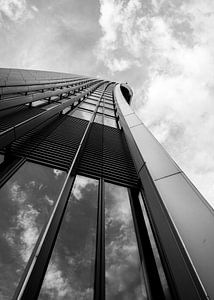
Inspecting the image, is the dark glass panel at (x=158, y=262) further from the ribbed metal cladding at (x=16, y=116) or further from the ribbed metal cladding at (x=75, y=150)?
the ribbed metal cladding at (x=16, y=116)

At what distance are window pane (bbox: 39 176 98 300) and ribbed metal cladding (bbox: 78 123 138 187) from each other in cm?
127

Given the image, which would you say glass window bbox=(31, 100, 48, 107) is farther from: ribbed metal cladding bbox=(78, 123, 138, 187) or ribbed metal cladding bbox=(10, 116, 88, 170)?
ribbed metal cladding bbox=(78, 123, 138, 187)

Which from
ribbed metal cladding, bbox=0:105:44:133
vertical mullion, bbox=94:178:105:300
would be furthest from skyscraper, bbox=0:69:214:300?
ribbed metal cladding, bbox=0:105:44:133

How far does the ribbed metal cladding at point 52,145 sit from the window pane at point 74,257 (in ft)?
4.67

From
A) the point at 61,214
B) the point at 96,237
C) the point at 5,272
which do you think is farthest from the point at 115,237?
the point at 5,272

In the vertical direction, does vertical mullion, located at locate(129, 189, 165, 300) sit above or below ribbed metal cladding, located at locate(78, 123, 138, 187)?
below

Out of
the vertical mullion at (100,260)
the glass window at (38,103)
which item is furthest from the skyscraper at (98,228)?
the glass window at (38,103)

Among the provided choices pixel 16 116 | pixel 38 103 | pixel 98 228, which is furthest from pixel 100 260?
pixel 38 103

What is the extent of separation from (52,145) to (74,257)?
132 inches

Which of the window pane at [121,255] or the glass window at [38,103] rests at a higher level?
the glass window at [38,103]

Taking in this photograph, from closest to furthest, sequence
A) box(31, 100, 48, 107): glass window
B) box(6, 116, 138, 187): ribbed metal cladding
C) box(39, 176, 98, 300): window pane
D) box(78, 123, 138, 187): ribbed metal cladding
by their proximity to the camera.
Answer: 1. box(39, 176, 98, 300): window pane
2. box(6, 116, 138, 187): ribbed metal cladding
3. box(78, 123, 138, 187): ribbed metal cladding
4. box(31, 100, 48, 107): glass window

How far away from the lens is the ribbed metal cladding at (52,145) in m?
4.36

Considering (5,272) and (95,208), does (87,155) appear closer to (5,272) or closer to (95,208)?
(95,208)

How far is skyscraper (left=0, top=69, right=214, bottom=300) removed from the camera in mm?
2045
